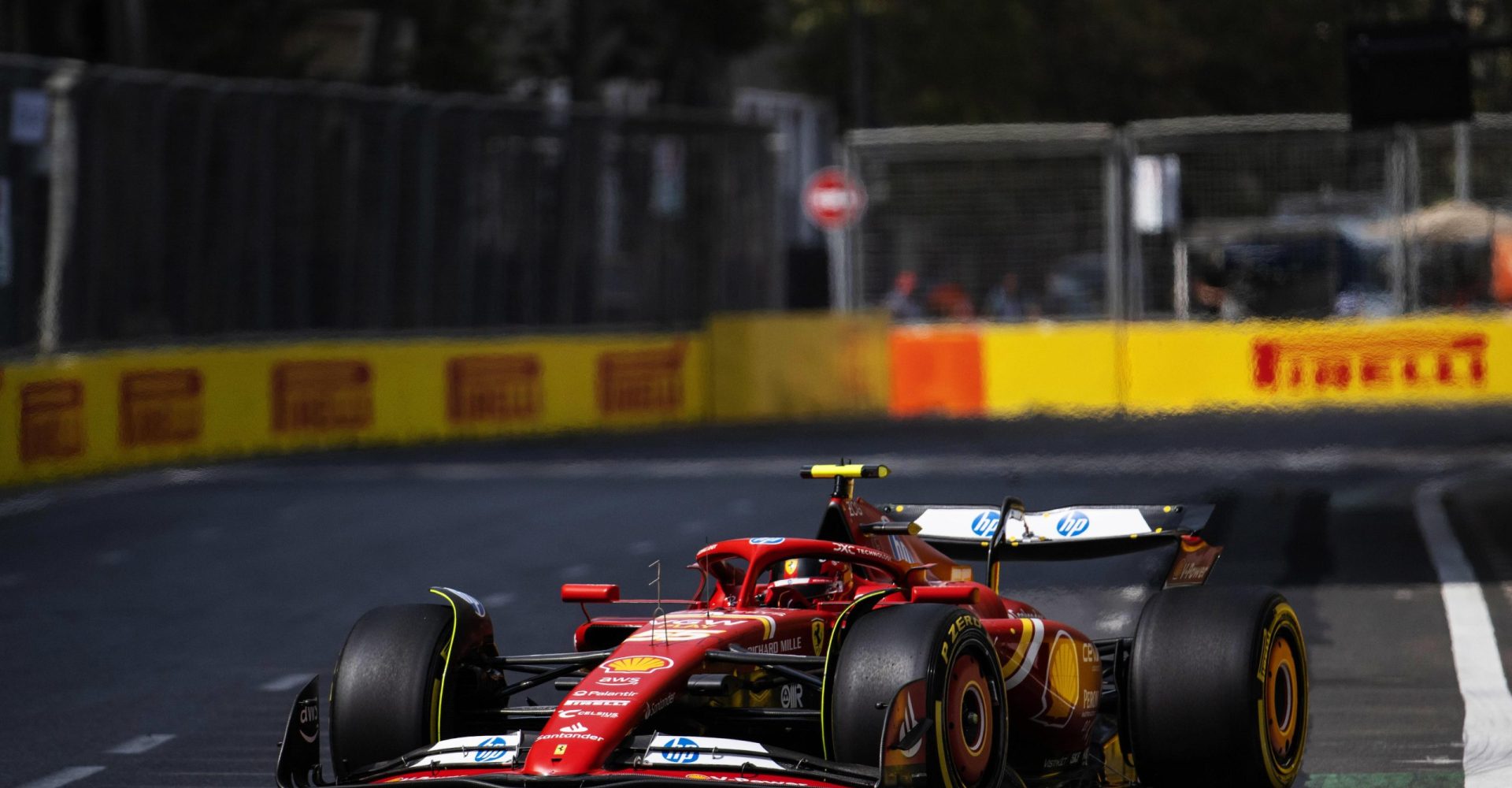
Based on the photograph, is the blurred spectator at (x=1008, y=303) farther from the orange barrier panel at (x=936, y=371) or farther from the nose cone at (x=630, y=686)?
the nose cone at (x=630, y=686)

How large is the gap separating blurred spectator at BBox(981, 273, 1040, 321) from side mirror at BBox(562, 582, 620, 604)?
21.5 m

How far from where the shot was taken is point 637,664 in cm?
601

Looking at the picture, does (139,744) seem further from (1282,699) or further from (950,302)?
(950,302)

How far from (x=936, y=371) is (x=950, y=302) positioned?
1.15 meters

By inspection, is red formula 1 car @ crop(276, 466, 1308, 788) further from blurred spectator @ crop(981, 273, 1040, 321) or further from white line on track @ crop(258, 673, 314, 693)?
blurred spectator @ crop(981, 273, 1040, 321)

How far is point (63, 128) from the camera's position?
19.6m

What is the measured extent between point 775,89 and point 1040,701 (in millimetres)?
53844

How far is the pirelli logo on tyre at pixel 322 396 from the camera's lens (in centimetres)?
2205

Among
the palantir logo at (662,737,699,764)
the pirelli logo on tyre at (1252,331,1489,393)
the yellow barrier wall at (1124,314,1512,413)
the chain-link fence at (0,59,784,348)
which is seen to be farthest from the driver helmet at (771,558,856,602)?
the pirelli logo on tyre at (1252,331,1489,393)

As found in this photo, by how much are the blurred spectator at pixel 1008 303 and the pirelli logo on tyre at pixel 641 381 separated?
11.8 feet

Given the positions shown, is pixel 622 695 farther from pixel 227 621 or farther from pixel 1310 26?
pixel 1310 26

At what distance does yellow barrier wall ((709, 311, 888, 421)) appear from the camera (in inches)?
1095

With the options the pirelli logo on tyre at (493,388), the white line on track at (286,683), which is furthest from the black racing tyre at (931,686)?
the pirelli logo on tyre at (493,388)

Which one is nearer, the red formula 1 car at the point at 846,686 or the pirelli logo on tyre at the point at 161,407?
the red formula 1 car at the point at 846,686
